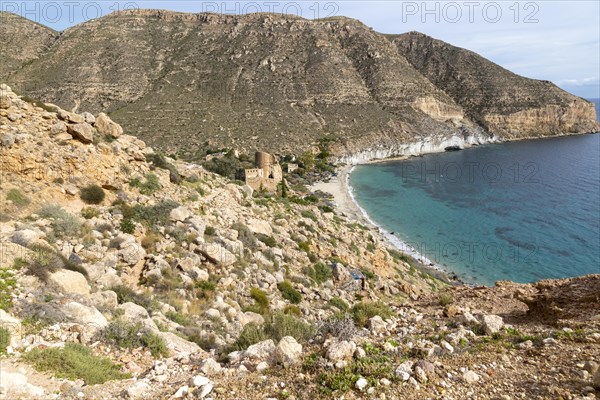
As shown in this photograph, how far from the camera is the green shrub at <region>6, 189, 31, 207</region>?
9.14 m

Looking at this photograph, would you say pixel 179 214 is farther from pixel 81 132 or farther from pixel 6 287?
pixel 6 287

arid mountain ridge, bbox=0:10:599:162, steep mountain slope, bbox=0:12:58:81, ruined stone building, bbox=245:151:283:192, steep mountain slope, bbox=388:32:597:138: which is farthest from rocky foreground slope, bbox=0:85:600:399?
steep mountain slope, bbox=388:32:597:138

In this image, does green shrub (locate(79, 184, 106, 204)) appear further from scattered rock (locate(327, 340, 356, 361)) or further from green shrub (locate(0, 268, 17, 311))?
scattered rock (locate(327, 340, 356, 361))

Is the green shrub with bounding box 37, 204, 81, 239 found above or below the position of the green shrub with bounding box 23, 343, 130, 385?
above

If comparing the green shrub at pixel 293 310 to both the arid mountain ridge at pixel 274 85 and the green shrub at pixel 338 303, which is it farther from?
the arid mountain ridge at pixel 274 85

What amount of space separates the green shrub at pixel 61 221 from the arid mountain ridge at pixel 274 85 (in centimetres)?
3993

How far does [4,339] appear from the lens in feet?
15.9

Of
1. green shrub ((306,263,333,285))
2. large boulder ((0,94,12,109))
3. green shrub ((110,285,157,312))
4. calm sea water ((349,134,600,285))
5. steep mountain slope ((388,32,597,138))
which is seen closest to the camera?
green shrub ((110,285,157,312))

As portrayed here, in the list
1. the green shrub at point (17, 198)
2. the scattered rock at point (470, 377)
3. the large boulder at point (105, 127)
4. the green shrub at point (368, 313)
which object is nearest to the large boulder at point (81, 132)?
the large boulder at point (105, 127)

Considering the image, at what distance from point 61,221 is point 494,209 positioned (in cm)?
5100

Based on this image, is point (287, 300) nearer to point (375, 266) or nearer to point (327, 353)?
point (327, 353)

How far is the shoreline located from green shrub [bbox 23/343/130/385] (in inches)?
1049

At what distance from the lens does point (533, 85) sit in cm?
11362

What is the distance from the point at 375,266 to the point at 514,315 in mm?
10495
